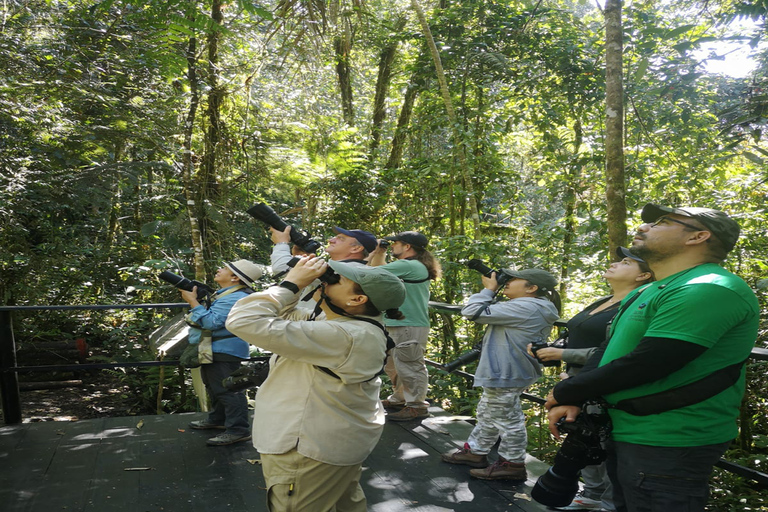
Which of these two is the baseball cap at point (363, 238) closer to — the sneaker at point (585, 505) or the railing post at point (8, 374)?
the sneaker at point (585, 505)

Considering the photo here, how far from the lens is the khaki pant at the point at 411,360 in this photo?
15.0ft

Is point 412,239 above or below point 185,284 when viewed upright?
above

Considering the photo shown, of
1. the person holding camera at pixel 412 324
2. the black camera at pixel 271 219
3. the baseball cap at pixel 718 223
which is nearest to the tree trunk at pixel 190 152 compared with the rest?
the person holding camera at pixel 412 324

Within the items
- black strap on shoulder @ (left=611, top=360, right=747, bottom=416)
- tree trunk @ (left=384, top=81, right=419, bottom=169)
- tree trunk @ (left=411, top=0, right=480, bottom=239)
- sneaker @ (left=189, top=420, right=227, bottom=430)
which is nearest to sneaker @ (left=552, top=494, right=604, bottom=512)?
black strap on shoulder @ (left=611, top=360, right=747, bottom=416)

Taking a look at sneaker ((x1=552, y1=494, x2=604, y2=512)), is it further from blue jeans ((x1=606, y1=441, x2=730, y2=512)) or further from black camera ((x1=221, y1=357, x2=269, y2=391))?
black camera ((x1=221, y1=357, x2=269, y2=391))

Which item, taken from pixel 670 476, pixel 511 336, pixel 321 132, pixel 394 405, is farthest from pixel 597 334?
pixel 321 132

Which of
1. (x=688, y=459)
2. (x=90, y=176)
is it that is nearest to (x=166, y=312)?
(x=90, y=176)

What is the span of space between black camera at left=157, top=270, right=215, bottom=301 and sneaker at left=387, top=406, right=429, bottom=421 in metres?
1.78

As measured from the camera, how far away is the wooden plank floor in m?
3.16

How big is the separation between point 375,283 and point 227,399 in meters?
2.53

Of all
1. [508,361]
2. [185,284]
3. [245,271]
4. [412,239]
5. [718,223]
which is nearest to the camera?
[718,223]

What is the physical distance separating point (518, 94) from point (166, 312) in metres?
6.02

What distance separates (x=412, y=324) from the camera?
4.57m

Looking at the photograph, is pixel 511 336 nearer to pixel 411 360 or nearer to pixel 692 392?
pixel 411 360
